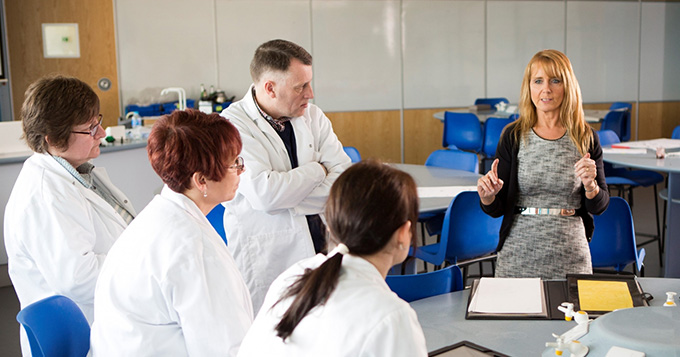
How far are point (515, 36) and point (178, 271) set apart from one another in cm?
908

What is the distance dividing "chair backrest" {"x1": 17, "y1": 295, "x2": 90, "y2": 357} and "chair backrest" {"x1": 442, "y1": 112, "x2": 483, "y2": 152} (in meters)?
5.80

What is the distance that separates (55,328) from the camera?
1773mm

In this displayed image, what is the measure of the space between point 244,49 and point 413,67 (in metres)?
2.42

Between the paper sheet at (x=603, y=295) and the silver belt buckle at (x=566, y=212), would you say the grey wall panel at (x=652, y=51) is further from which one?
the paper sheet at (x=603, y=295)

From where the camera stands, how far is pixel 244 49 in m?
8.69

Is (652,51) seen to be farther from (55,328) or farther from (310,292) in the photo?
(310,292)

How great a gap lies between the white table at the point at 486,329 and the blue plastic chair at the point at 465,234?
137cm

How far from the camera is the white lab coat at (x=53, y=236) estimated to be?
2025mm

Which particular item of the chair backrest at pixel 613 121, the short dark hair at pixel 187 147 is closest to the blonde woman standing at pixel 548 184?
the short dark hair at pixel 187 147

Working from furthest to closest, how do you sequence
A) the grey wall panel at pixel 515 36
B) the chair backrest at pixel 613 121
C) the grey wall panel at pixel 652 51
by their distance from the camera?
the grey wall panel at pixel 652 51 < the grey wall panel at pixel 515 36 < the chair backrest at pixel 613 121

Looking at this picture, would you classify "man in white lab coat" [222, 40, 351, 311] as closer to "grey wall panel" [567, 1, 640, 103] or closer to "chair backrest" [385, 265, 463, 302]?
"chair backrest" [385, 265, 463, 302]

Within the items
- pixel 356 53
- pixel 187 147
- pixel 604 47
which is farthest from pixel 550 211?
pixel 604 47

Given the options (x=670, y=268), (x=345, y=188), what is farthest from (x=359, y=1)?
(x=345, y=188)

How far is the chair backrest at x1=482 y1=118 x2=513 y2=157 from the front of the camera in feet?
23.0
